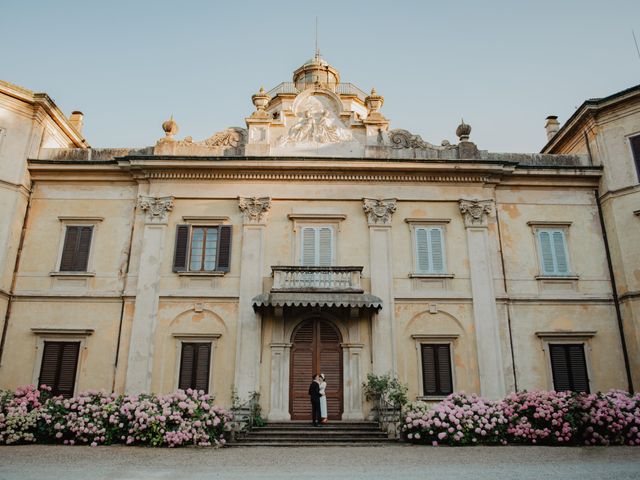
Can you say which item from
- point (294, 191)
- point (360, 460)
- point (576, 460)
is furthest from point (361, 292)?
point (576, 460)

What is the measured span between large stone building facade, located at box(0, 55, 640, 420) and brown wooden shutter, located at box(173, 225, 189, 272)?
0.15 feet

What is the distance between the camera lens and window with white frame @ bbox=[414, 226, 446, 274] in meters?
17.7

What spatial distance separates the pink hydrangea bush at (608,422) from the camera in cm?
1359

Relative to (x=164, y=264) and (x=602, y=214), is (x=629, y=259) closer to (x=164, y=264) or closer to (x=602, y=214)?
(x=602, y=214)

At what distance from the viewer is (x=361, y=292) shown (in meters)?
16.5

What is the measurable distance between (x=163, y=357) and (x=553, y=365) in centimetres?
1217

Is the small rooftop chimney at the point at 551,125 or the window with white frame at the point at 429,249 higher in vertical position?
the small rooftop chimney at the point at 551,125

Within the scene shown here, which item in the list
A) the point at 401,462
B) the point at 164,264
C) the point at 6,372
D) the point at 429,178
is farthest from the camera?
the point at 429,178

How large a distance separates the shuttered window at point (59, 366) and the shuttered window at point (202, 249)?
159 inches

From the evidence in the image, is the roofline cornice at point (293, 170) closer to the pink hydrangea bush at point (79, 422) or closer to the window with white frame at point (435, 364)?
the window with white frame at point (435, 364)

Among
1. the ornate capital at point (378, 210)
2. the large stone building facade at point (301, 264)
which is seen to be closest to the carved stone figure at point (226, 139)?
the large stone building facade at point (301, 264)

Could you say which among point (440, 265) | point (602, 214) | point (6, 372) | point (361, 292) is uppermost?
point (602, 214)

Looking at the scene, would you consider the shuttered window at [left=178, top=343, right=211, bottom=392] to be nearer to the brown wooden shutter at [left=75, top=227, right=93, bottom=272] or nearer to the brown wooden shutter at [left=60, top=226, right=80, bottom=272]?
the brown wooden shutter at [left=75, top=227, right=93, bottom=272]

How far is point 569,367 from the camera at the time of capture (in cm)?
1684
